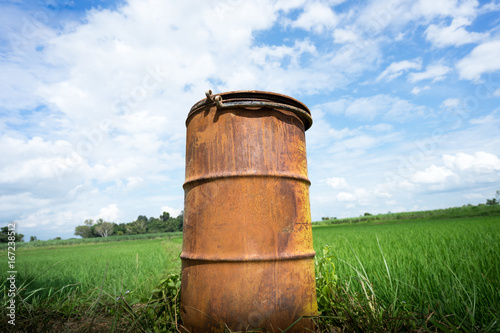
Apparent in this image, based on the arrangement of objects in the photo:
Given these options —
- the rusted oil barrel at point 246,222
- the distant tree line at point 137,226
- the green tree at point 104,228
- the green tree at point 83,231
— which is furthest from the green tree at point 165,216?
the rusted oil barrel at point 246,222

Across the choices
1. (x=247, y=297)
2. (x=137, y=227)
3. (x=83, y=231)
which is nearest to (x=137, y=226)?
(x=137, y=227)

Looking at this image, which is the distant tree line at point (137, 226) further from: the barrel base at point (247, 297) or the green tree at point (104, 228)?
the barrel base at point (247, 297)

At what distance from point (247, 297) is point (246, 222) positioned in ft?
1.52

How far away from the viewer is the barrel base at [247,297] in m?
1.81

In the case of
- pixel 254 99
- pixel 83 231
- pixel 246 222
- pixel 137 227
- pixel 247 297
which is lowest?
pixel 83 231

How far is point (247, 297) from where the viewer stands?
1812 millimetres

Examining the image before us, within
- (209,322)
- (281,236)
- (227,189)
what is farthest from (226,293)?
(227,189)

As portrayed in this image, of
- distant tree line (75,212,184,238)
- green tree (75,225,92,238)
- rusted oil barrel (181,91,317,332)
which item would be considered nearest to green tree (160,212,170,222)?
distant tree line (75,212,184,238)

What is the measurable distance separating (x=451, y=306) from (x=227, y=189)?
169cm

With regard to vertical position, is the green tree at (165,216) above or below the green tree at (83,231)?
Result: above

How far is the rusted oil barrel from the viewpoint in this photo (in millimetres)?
1829

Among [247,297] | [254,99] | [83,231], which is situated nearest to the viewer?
[247,297]

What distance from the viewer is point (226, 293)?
183cm

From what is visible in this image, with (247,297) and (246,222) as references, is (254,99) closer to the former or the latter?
(246,222)
